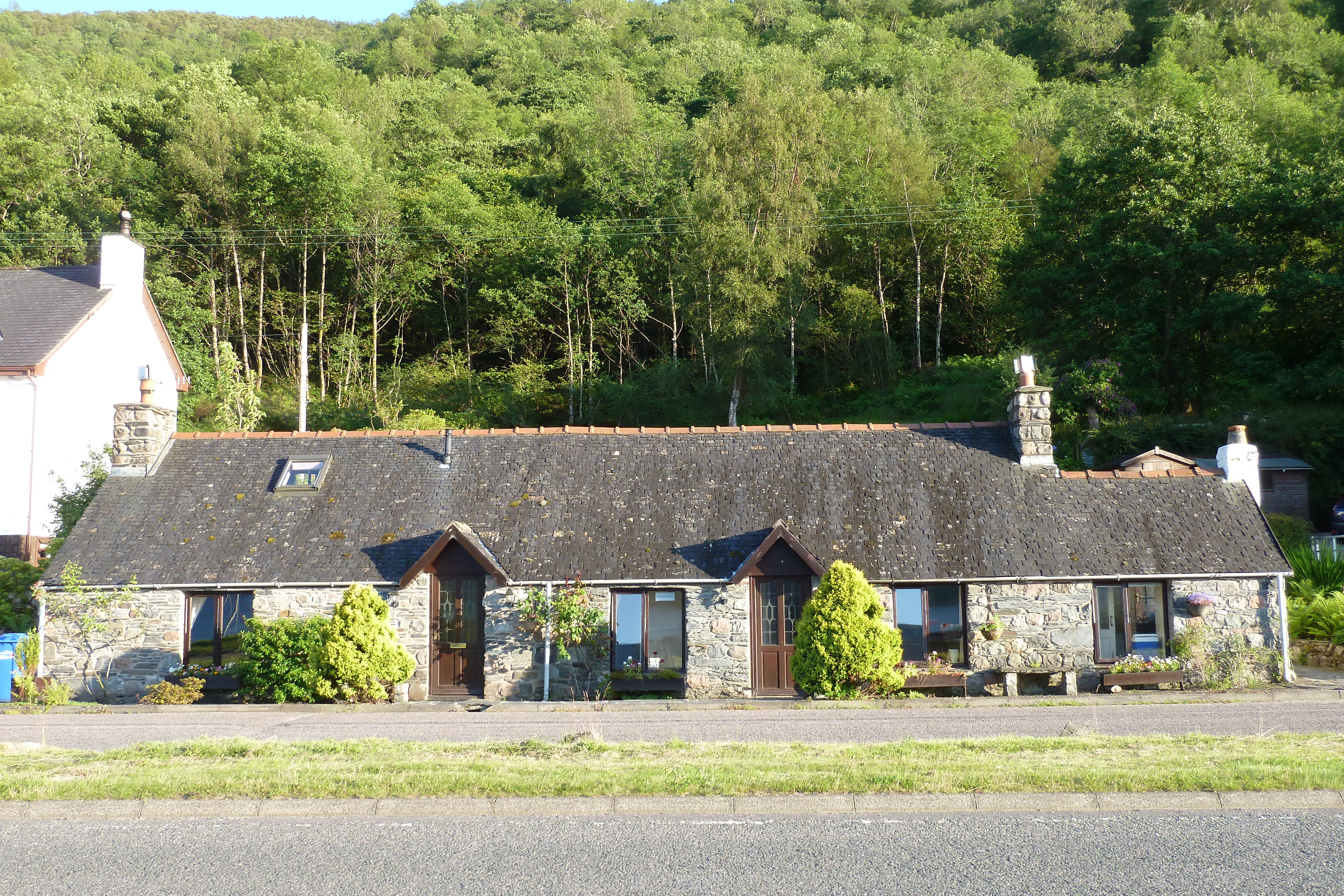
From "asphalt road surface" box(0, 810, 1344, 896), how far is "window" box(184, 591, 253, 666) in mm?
9515

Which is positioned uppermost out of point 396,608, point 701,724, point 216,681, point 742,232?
→ point 742,232

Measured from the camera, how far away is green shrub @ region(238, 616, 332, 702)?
16688 millimetres

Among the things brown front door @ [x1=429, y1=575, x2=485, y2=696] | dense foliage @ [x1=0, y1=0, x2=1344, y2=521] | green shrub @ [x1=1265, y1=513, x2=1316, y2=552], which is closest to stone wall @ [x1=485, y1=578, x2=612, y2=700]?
brown front door @ [x1=429, y1=575, x2=485, y2=696]

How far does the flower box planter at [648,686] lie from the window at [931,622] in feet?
13.0

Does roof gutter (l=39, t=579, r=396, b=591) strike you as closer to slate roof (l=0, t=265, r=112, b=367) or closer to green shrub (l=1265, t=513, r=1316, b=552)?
slate roof (l=0, t=265, r=112, b=367)

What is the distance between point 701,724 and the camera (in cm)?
1377

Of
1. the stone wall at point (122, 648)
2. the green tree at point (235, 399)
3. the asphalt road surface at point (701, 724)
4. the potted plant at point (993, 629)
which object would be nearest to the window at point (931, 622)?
the potted plant at point (993, 629)

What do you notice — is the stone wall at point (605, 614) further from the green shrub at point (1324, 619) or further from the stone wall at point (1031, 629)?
the green shrub at point (1324, 619)

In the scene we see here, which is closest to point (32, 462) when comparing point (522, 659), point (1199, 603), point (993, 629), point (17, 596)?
point (17, 596)

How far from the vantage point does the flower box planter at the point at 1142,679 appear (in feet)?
56.0

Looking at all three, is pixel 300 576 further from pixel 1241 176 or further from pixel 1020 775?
pixel 1241 176

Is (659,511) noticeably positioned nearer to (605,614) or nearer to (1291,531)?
(605,614)

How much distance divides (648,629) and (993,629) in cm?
588

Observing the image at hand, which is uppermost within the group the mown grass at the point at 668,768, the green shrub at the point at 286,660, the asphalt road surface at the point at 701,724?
the green shrub at the point at 286,660
